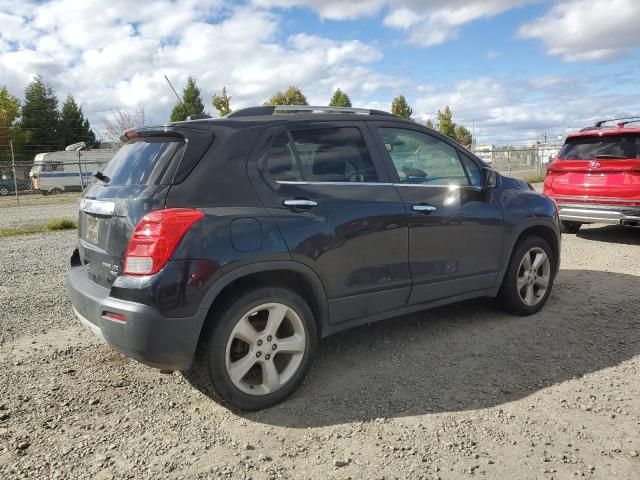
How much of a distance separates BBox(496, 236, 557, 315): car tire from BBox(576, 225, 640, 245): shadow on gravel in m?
4.26

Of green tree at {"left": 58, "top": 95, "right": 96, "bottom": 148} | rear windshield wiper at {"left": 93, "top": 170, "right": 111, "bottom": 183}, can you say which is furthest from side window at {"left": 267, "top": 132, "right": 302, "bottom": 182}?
green tree at {"left": 58, "top": 95, "right": 96, "bottom": 148}

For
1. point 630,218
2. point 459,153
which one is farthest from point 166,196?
point 630,218

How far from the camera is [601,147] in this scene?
796cm

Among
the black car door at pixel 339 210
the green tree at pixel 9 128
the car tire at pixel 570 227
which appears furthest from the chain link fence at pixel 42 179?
the black car door at pixel 339 210

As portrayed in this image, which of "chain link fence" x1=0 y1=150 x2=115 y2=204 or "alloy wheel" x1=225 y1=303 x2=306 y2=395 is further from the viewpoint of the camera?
"chain link fence" x1=0 y1=150 x2=115 y2=204

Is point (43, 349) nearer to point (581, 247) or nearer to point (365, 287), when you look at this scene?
point (365, 287)

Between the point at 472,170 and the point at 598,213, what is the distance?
4536mm

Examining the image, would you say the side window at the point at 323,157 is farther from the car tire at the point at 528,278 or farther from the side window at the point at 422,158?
the car tire at the point at 528,278

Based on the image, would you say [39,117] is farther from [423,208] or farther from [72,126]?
→ [423,208]

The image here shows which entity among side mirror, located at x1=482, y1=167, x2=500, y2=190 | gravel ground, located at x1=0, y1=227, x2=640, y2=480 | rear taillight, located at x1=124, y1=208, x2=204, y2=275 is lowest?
gravel ground, located at x1=0, y1=227, x2=640, y2=480

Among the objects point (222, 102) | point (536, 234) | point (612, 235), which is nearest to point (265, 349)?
point (536, 234)

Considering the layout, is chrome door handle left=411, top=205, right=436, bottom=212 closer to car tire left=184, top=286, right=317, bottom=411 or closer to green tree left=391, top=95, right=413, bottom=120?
car tire left=184, top=286, right=317, bottom=411

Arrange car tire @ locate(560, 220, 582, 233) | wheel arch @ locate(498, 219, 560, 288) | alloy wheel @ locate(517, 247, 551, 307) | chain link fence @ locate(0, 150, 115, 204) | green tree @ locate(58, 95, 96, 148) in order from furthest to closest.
Result: 1. green tree @ locate(58, 95, 96, 148)
2. chain link fence @ locate(0, 150, 115, 204)
3. car tire @ locate(560, 220, 582, 233)
4. alloy wheel @ locate(517, 247, 551, 307)
5. wheel arch @ locate(498, 219, 560, 288)

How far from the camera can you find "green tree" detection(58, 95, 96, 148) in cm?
4650
